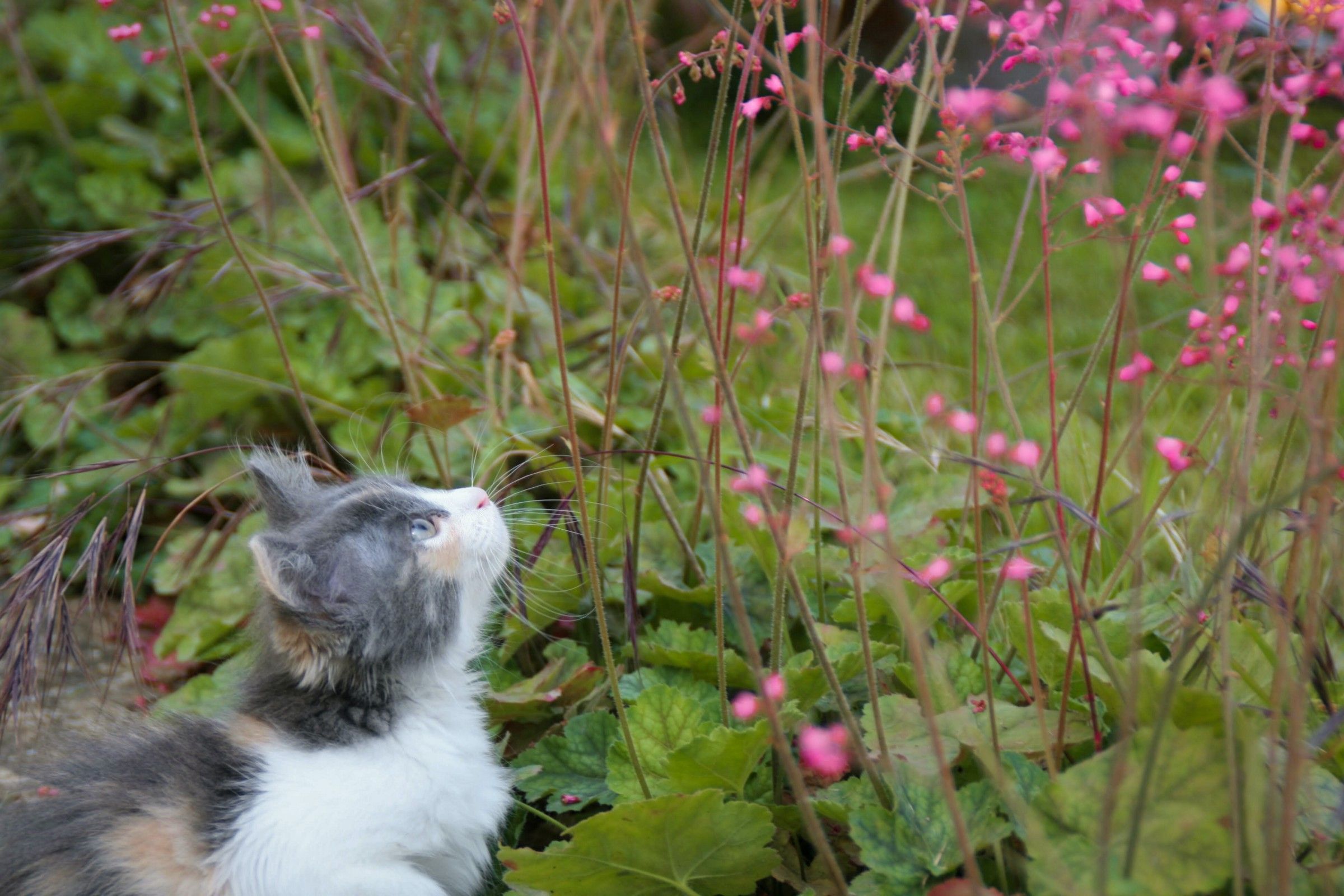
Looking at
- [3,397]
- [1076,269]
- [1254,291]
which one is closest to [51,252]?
[3,397]

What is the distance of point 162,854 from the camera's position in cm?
151

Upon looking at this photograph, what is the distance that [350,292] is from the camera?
2562 mm

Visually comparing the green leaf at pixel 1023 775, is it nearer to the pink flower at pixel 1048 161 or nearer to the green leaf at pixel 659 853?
the green leaf at pixel 659 853

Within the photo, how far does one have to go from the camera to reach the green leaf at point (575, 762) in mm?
1801

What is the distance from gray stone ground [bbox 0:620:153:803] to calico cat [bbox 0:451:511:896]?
0.68 feet

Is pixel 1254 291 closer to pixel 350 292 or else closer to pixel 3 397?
pixel 350 292

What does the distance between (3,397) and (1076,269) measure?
3.55 m

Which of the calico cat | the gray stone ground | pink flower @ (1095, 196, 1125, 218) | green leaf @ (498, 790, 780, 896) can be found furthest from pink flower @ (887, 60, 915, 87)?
the gray stone ground

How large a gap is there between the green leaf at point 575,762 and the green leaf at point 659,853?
311mm

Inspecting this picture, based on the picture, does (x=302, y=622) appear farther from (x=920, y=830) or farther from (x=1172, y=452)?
(x=1172, y=452)

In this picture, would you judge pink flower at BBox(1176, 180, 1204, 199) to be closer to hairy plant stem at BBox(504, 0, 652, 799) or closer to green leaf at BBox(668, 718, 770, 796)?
hairy plant stem at BBox(504, 0, 652, 799)

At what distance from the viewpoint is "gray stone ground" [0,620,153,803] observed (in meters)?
1.89

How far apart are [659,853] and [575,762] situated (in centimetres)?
45

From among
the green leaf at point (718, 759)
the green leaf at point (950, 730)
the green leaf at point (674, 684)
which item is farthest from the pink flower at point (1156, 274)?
the green leaf at point (674, 684)
